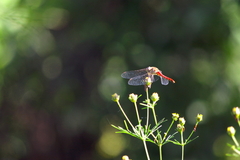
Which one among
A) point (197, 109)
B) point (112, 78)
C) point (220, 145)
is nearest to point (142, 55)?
point (112, 78)

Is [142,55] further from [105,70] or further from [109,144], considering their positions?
[109,144]

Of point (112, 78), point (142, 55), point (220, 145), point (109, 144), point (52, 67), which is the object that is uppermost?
point (142, 55)

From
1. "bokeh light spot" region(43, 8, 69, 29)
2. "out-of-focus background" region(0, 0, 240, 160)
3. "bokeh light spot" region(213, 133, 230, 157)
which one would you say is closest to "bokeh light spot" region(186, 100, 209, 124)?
"out-of-focus background" region(0, 0, 240, 160)

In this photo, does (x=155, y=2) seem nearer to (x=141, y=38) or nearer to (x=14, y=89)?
(x=141, y=38)

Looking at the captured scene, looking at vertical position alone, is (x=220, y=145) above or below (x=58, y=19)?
below

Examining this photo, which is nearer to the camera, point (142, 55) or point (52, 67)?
point (142, 55)

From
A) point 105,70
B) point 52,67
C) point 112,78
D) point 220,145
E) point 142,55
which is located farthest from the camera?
point 52,67

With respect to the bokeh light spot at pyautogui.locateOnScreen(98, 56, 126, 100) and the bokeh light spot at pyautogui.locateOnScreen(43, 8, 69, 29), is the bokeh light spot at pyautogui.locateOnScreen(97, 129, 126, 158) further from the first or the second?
the bokeh light spot at pyautogui.locateOnScreen(43, 8, 69, 29)

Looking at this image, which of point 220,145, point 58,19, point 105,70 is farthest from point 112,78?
point 220,145

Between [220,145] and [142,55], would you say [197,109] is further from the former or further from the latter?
[142,55]

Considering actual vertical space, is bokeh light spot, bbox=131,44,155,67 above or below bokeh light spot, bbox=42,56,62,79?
above

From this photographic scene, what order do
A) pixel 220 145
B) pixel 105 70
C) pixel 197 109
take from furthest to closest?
1. pixel 105 70
2. pixel 220 145
3. pixel 197 109
